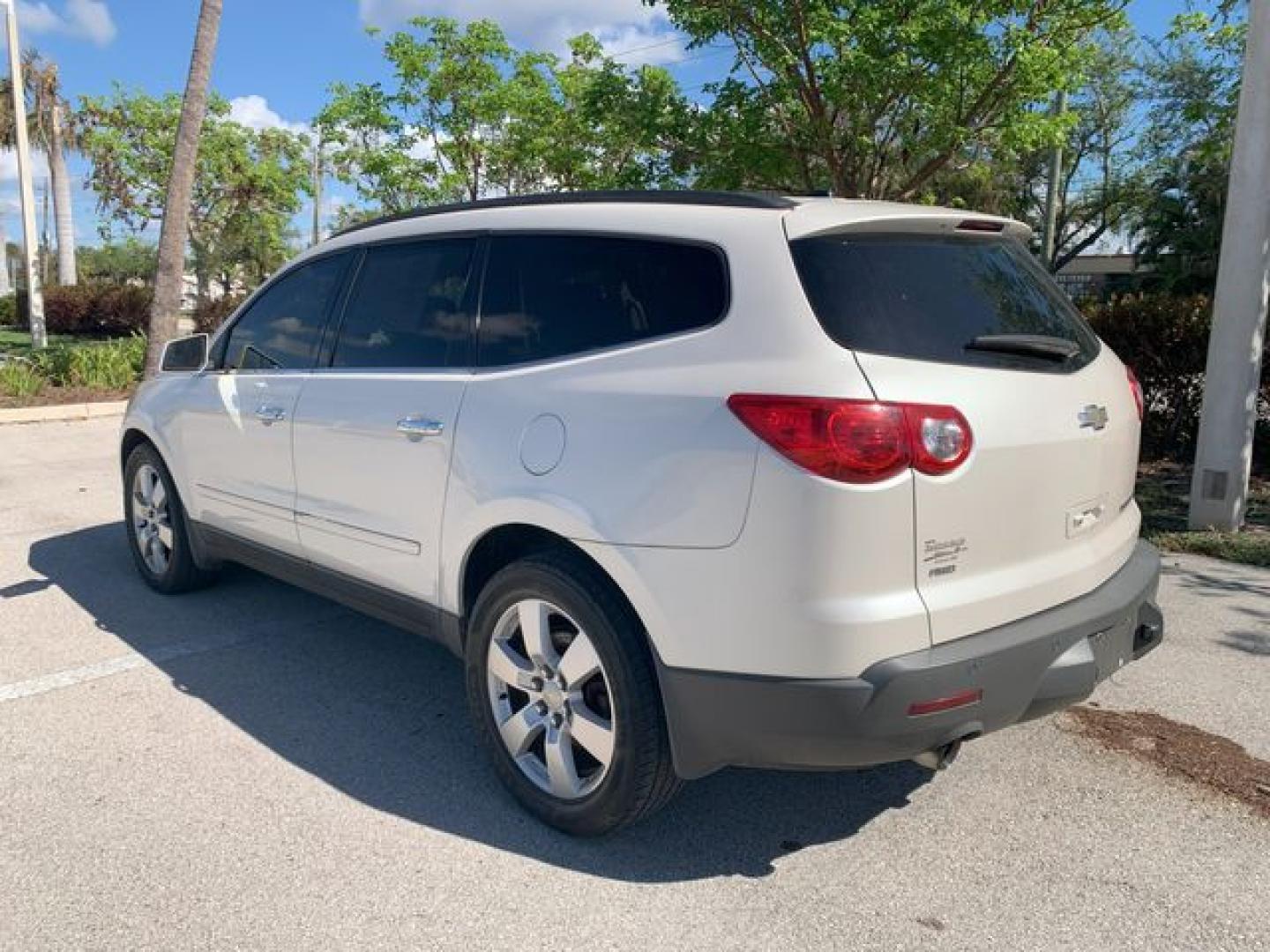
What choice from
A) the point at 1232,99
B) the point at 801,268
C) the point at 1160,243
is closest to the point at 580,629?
the point at 801,268

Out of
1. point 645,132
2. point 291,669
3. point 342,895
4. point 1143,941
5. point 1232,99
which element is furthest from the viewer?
point 645,132

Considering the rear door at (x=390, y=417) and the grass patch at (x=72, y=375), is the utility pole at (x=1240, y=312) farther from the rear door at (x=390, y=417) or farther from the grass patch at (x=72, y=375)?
the grass patch at (x=72, y=375)

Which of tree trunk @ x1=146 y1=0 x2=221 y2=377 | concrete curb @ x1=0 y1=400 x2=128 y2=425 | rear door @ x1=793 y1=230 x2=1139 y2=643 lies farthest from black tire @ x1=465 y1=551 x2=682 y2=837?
concrete curb @ x1=0 y1=400 x2=128 y2=425

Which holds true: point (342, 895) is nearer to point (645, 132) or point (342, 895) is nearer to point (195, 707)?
point (195, 707)

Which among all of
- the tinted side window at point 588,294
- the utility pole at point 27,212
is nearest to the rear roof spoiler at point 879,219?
the tinted side window at point 588,294

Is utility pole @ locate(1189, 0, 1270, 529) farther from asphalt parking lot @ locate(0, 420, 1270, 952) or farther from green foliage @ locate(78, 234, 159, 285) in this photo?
green foliage @ locate(78, 234, 159, 285)

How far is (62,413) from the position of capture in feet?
39.8

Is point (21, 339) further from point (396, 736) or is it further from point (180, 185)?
point (396, 736)

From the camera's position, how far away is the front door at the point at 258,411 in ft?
13.5

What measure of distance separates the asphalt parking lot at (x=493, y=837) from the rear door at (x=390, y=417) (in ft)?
2.17

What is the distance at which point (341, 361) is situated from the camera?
3.93m

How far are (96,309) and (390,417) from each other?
28.3m

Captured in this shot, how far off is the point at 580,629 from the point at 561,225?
128cm

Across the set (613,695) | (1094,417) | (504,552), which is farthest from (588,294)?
(1094,417)
